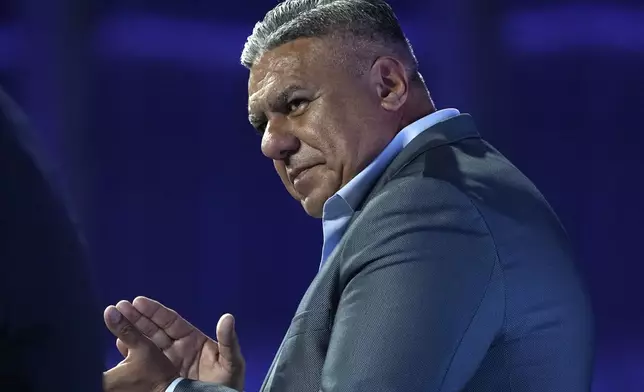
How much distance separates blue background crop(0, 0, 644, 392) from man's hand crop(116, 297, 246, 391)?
1.47 m

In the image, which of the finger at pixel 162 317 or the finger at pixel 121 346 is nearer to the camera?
the finger at pixel 121 346

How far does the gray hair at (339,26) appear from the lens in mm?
1307

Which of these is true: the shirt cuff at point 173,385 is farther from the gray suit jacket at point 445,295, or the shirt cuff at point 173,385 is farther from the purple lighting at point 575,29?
the purple lighting at point 575,29

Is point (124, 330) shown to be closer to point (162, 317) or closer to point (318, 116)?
point (162, 317)

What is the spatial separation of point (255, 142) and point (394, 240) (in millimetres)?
2065

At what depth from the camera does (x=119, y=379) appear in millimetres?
1269

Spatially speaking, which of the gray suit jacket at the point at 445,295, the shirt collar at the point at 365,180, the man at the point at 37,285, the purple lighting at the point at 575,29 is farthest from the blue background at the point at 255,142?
the man at the point at 37,285

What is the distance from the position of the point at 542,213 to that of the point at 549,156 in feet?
6.21

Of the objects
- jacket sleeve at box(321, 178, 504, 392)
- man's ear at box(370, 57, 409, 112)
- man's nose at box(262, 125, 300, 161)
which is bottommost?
jacket sleeve at box(321, 178, 504, 392)

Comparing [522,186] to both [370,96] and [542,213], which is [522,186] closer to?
[542,213]

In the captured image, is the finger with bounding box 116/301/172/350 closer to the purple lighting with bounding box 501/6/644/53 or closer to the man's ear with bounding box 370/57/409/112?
the man's ear with bounding box 370/57/409/112

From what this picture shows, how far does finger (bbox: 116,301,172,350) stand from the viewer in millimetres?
1449

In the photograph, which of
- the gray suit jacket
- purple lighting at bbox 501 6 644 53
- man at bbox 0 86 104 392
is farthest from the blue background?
man at bbox 0 86 104 392

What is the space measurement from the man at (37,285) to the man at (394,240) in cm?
43
